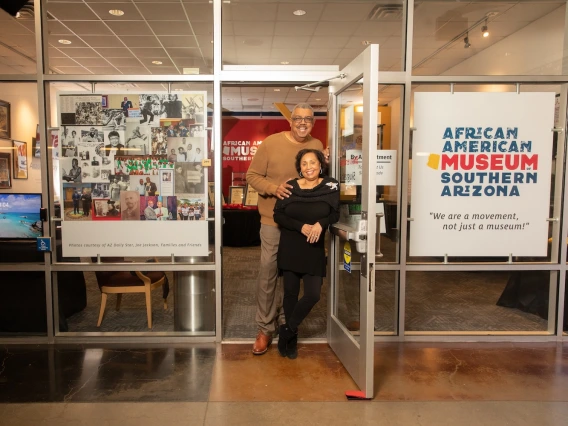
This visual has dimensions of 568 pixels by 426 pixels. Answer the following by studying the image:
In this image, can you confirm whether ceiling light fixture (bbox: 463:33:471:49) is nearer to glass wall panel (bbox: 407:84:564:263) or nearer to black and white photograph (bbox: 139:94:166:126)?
glass wall panel (bbox: 407:84:564:263)

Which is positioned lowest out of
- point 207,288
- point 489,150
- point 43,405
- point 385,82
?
point 43,405

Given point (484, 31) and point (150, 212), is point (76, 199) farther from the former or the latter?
point (484, 31)

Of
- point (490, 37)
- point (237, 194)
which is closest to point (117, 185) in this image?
point (490, 37)

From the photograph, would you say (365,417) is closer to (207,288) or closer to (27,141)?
(207,288)

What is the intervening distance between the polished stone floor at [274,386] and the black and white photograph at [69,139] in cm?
158

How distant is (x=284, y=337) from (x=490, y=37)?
329 centimetres

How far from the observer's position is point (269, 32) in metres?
4.88

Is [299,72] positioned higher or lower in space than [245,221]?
higher

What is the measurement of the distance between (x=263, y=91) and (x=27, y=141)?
751cm

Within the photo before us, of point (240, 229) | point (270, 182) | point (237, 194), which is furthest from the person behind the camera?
point (237, 194)

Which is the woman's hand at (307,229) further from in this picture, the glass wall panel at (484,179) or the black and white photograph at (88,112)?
the black and white photograph at (88,112)

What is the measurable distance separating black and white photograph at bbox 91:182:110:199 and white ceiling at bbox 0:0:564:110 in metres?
0.97

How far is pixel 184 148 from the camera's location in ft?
11.2

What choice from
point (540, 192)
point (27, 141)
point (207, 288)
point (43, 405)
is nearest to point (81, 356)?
point (43, 405)
